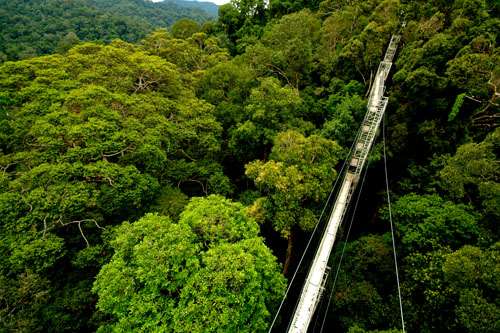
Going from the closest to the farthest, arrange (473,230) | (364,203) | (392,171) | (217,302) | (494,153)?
1. (217,302)
2. (473,230)
3. (494,153)
4. (392,171)
5. (364,203)

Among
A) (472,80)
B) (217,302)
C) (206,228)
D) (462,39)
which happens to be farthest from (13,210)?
(462,39)

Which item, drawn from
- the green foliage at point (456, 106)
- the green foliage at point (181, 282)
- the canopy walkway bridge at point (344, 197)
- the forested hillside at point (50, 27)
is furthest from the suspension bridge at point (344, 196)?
the forested hillside at point (50, 27)

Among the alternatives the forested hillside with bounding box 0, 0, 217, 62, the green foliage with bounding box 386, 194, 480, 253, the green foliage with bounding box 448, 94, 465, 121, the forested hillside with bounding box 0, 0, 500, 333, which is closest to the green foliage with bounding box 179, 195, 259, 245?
the forested hillside with bounding box 0, 0, 500, 333

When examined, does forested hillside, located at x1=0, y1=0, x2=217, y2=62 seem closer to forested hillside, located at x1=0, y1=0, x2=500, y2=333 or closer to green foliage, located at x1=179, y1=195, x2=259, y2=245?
forested hillside, located at x1=0, y1=0, x2=500, y2=333

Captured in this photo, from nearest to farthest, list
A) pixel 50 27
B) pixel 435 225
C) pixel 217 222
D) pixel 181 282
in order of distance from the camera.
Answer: pixel 181 282
pixel 217 222
pixel 435 225
pixel 50 27

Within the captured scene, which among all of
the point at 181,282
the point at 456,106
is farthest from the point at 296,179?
the point at 456,106

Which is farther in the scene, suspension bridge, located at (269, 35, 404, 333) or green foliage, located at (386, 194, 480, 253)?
green foliage, located at (386, 194, 480, 253)

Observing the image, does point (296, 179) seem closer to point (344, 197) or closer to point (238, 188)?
point (344, 197)

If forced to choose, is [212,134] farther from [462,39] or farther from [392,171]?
[462,39]
